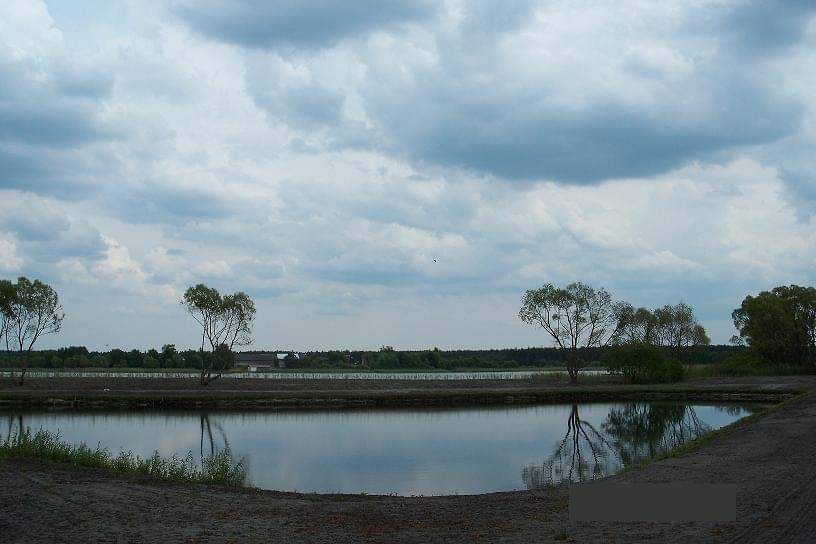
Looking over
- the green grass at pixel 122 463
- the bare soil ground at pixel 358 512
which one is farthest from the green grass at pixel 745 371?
the green grass at pixel 122 463

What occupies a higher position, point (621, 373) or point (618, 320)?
point (618, 320)

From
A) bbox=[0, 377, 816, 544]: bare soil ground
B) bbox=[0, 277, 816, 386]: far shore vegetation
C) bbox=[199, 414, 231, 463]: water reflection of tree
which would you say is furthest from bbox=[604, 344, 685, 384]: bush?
bbox=[0, 377, 816, 544]: bare soil ground

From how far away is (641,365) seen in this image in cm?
6269

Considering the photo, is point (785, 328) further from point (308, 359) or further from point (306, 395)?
point (308, 359)

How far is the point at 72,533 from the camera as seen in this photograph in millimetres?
10188

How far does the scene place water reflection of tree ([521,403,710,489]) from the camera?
799 inches

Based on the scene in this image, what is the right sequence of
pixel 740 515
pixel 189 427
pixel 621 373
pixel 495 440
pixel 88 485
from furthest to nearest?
pixel 621 373 → pixel 189 427 → pixel 495 440 → pixel 88 485 → pixel 740 515

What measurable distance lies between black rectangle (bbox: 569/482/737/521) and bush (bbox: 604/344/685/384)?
53.4 meters

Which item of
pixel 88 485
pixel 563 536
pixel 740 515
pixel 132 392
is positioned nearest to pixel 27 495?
pixel 88 485

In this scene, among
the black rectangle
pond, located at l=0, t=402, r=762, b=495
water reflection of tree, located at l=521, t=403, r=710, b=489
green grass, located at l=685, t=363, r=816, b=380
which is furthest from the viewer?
green grass, located at l=685, t=363, r=816, b=380

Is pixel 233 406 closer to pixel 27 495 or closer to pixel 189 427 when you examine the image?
pixel 189 427

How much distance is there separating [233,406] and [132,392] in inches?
368

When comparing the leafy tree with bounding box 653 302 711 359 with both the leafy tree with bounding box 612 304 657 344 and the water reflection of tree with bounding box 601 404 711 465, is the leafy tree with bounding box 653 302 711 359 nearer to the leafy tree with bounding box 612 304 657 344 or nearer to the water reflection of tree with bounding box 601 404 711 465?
the leafy tree with bounding box 612 304 657 344

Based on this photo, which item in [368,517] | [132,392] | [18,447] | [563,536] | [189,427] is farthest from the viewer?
[132,392]
